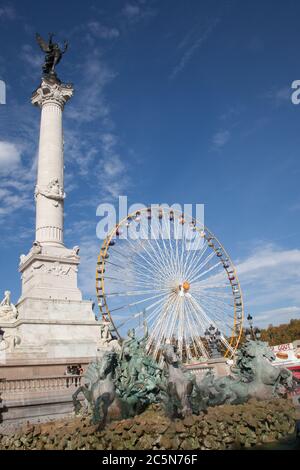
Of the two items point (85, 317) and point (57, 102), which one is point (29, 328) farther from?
point (57, 102)

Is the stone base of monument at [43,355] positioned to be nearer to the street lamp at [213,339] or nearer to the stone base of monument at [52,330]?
the stone base of monument at [52,330]

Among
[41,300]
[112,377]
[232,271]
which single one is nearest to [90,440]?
[112,377]

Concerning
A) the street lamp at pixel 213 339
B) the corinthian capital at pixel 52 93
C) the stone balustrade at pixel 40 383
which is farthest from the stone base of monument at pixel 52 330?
the corinthian capital at pixel 52 93

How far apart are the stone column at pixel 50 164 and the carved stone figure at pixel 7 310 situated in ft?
13.0

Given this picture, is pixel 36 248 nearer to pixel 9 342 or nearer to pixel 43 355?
pixel 9 342

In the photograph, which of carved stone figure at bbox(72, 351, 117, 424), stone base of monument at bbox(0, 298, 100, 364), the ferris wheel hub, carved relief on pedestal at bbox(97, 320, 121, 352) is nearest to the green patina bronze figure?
carved stone figure at bbox(72, 351, 117, 424)

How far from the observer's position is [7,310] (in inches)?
827

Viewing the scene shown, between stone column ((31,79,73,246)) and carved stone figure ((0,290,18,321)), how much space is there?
13.0 ft

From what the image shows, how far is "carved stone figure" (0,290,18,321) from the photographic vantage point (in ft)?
68.0

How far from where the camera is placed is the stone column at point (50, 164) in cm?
2434

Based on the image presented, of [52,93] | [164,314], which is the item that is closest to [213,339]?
[164,314]

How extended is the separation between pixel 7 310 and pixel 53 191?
7569 millimetres

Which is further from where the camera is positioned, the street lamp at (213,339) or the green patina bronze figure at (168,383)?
the street lamp at (213,339)

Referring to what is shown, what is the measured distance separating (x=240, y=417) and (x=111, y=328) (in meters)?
14.3
